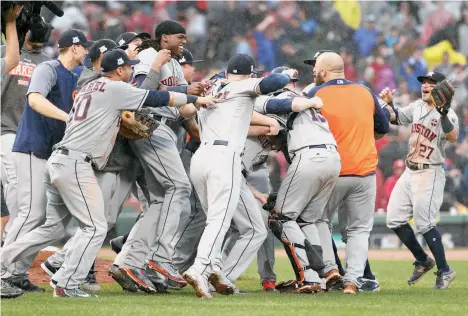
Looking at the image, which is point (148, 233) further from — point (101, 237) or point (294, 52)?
point (294, 52)

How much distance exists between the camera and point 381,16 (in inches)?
711

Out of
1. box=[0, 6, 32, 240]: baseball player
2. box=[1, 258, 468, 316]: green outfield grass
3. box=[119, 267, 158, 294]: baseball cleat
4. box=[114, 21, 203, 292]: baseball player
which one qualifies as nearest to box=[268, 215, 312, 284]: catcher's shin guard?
box=[1, 258, 468, 316]: green outfield grass

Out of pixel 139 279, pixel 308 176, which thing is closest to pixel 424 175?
pixel 308 176

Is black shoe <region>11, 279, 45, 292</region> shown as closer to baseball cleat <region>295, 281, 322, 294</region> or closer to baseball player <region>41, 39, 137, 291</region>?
baseball player <region>41, 39, 137, 291</region>

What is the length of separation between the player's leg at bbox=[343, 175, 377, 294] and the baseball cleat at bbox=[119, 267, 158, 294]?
1644 millimetres

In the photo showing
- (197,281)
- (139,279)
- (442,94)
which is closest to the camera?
(197,281)

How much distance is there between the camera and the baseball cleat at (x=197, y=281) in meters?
6.73

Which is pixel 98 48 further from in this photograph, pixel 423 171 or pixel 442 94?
pixel 423 171

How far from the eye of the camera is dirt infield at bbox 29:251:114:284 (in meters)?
8.47

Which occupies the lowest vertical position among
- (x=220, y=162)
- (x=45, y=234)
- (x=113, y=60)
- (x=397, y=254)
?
(x=397, y=254)

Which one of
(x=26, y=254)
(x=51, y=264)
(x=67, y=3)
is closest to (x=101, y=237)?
(x=26, y=254)

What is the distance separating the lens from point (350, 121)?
7.80 meters

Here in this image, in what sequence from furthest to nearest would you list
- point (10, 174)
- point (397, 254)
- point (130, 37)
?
1. point (397, 254)
2. point (130, 37)
3. point (10, 174)

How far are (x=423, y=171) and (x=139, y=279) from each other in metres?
3.61
